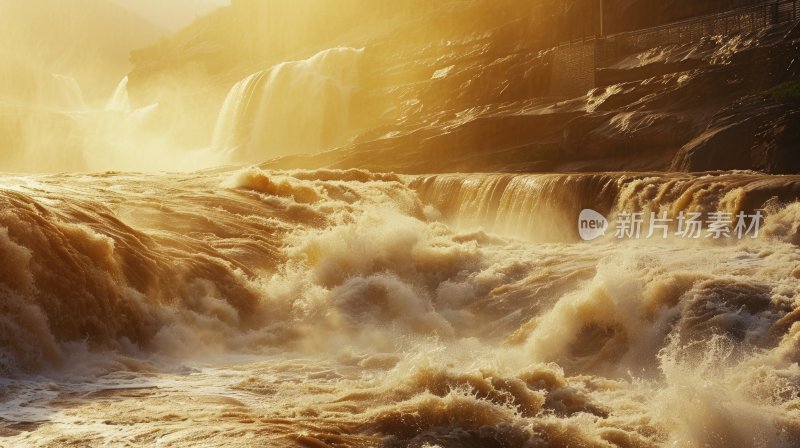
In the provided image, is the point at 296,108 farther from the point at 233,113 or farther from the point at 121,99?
the point at 121,99

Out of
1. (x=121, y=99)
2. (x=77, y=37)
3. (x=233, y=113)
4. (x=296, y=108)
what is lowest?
(x=296, y=108)

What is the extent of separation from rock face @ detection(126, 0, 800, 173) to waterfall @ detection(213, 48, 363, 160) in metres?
0.91

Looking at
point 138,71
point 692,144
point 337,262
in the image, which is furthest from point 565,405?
point 138,71

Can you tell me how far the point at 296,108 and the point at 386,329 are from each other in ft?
109

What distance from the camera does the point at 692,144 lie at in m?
23.8

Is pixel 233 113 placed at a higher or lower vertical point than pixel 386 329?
higher

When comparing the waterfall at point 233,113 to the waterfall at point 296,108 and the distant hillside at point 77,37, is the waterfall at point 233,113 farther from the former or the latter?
the distant hillside at point 77,37

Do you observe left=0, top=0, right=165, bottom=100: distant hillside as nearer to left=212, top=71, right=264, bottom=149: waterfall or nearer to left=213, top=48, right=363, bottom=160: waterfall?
left=212, top=71, right=264, bottom=149: waterfall

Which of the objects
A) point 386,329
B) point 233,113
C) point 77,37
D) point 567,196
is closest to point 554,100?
point 567,196

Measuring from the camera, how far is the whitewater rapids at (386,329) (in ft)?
25.6

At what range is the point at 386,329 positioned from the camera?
525 inches

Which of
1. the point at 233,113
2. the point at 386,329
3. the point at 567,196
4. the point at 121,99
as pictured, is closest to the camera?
the point at 386,329

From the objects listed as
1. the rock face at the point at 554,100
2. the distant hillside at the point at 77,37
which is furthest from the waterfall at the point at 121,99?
the rock face at the point at 554,100

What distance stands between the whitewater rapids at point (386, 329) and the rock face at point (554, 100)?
5257 mm
